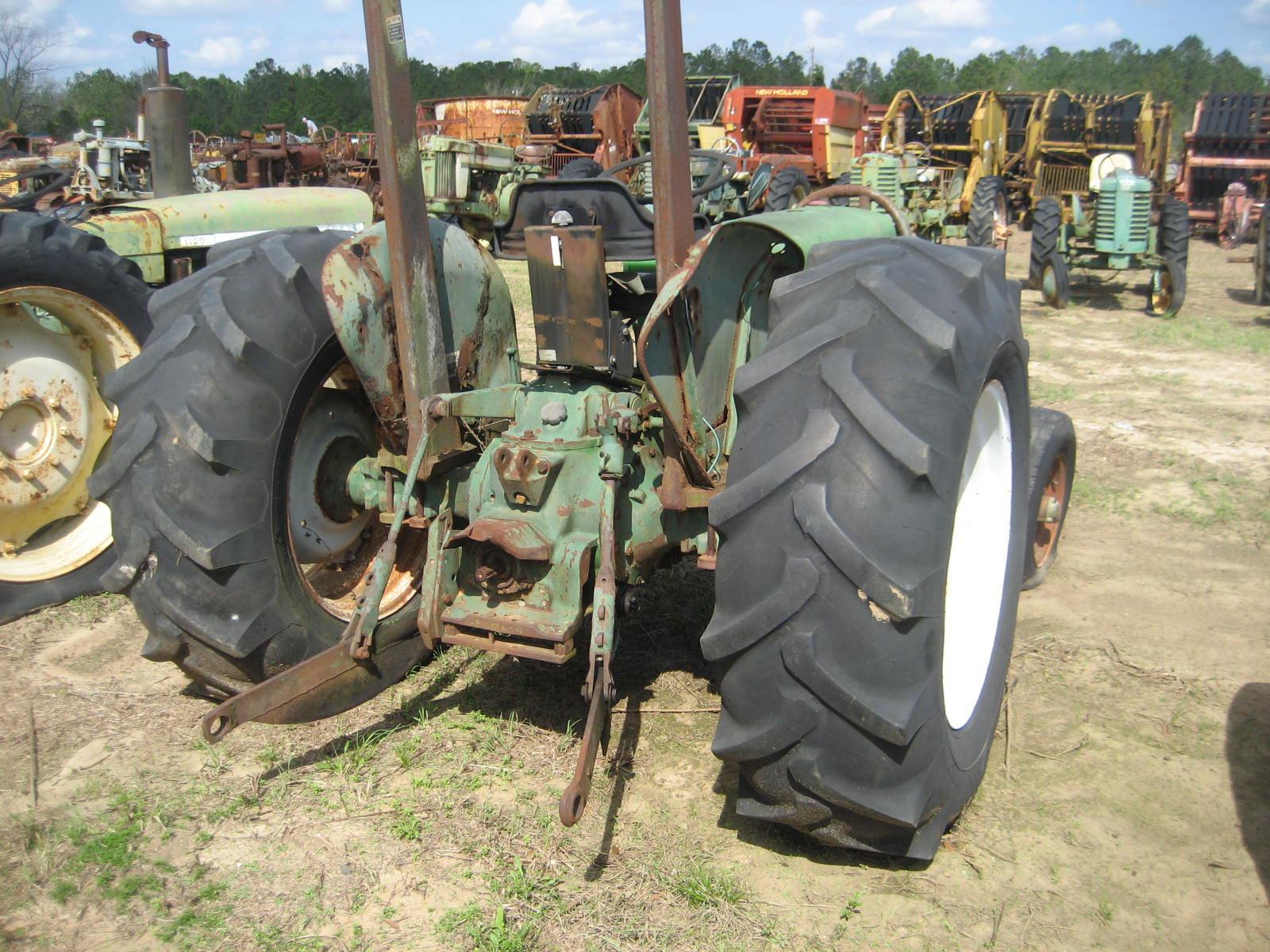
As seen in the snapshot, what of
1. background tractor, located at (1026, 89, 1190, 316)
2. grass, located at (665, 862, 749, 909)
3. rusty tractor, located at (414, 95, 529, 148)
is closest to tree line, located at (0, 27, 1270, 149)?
rusty tractor, located at (414, 95, 529, 148)

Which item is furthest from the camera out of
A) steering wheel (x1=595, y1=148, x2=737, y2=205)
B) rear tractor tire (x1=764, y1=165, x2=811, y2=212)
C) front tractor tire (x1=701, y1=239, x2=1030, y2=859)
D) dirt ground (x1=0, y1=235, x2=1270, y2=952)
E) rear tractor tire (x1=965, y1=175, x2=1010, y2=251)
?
rear tractor tire (x1=965, y1=175, x2=1010, y2=251)

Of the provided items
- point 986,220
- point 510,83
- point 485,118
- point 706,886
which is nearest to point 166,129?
point 706,886

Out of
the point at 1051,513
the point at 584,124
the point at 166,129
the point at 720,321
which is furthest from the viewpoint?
the point at 584,124

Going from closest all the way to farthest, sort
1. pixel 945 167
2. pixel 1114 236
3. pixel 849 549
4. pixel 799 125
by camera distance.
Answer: pixel 849 549 < pixel 1114 236 < pixel 799 125 < pixel 945 167

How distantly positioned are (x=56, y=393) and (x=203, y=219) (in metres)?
1.90

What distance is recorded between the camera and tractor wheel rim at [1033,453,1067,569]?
14.7 ft

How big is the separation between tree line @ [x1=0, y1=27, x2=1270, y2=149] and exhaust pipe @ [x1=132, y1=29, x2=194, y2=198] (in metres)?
36.4

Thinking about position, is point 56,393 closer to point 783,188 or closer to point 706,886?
point 706,886

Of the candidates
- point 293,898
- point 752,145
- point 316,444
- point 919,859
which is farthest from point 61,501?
point 752,145

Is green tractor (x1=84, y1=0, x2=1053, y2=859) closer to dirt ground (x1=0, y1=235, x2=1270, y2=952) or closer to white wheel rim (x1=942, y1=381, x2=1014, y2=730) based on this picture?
white wheel rim (x1=942, y1=381, x2=1014, y2=730)

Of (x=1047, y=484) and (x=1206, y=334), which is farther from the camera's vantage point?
(x=1206, y=334)

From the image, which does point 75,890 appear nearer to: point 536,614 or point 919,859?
point 536,614

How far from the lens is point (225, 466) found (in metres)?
2.94

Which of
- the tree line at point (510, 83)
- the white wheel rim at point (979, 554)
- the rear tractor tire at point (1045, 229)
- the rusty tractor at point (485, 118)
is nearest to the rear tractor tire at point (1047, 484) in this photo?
the white wheel rim at point (979, 554)
